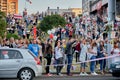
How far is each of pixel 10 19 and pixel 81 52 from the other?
930 inches

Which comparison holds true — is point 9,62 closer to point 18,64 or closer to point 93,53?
point 18,64

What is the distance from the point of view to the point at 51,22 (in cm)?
5291

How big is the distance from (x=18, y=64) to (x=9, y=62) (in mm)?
377

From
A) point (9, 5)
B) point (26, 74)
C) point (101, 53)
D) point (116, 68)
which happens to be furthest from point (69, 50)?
point (9, 5)

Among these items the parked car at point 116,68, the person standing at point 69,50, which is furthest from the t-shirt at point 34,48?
the parked car at point 116,68

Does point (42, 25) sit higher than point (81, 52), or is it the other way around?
point (42, 25)

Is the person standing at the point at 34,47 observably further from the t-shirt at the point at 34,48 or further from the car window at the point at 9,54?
the car window at the point at 9,54

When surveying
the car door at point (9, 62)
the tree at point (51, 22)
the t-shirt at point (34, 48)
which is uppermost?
the tree at point (51, 22)

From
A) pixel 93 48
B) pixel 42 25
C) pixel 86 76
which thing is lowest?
pixel 86 76

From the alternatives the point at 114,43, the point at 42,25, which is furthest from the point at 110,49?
the point at 42,25

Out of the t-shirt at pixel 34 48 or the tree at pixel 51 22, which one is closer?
the t-shirt at pixel 34 48

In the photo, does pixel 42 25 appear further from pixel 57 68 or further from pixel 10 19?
pixel 57 68

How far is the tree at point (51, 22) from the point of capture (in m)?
51.0

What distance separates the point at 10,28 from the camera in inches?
1618
